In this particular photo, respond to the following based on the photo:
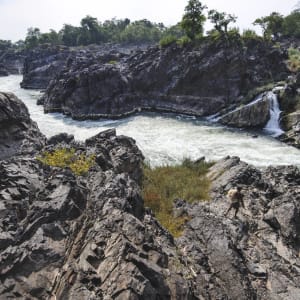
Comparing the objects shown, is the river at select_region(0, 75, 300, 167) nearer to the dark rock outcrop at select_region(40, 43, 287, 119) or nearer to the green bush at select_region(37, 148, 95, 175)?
the dark rock outcrop at select_region(40, 43, 287, 119)

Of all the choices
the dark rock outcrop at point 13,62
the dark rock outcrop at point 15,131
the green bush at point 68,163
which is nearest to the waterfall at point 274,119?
the dark rock outcrop at point 15,131

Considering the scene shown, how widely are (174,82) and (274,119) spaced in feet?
71.7

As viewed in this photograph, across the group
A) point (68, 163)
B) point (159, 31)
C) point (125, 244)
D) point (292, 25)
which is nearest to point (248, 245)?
point (125, 244)

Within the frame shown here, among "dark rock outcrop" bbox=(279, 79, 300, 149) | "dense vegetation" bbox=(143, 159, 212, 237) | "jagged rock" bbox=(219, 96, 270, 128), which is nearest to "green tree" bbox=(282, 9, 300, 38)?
"dark rock outcrop" bbox=(279, 79, 300, 149)

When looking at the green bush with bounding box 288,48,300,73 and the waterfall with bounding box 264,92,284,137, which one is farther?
the green bush with bounding box 288,48,300,73

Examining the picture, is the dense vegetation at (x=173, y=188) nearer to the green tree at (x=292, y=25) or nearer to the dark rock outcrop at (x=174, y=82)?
the dark rock outcrop at (x=174, y=82)

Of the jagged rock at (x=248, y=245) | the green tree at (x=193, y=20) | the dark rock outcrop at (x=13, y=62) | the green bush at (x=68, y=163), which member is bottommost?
the dark rock outcrop at (x=13, y=62)

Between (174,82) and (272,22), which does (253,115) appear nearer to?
(174,82)

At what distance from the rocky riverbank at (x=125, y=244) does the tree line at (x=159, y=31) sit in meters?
51.6

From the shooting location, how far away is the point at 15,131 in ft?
84.0

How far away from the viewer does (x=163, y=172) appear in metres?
24.2

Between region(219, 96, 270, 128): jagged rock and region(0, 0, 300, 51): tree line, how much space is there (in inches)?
797

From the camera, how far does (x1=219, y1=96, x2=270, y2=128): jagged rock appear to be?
43.9 m

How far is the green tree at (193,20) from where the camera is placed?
65.2 metres
